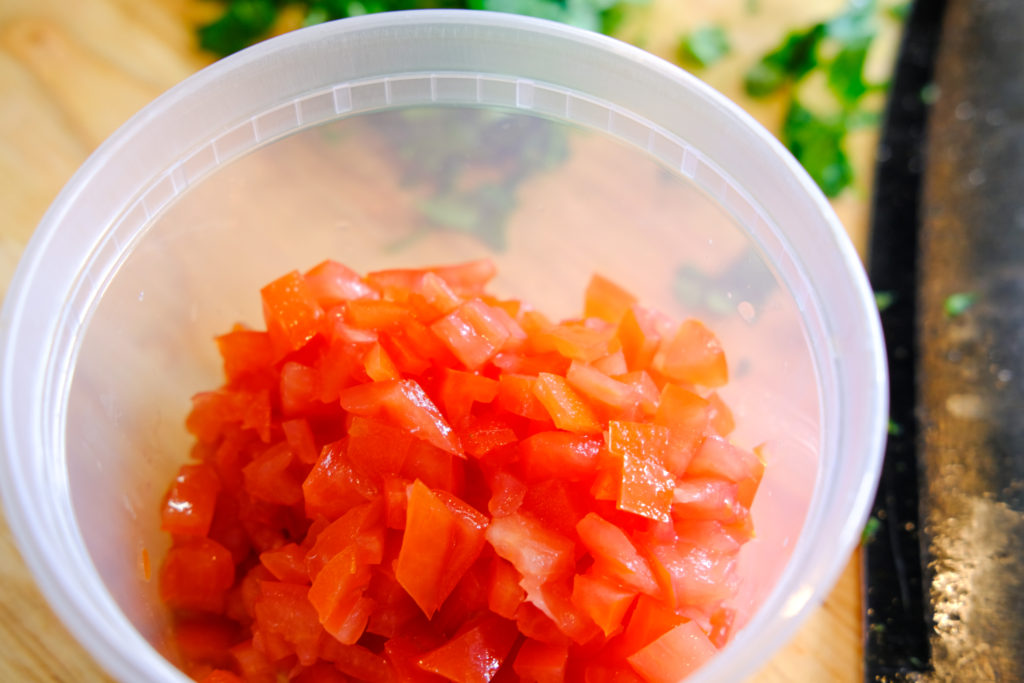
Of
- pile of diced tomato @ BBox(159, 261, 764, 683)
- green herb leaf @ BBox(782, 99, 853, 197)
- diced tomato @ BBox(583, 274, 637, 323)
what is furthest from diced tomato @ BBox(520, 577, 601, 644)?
green herb leaf @ BBox(782, 99, 853, 197)

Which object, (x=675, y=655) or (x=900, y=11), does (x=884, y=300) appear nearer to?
(x=900, y=11)

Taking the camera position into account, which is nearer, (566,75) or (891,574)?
(566,75)

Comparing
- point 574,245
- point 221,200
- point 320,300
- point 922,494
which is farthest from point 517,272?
point 922,494

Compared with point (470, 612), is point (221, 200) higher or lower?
higher

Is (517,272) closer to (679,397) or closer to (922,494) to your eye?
(679,397)

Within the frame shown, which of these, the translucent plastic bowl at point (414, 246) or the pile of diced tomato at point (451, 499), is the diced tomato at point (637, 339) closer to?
the pile of diced tomato at point (451, 499)

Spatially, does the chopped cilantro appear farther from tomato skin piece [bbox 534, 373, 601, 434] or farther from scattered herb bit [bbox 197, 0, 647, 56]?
scattered herb bit [bbox 197, 0, 647, 56]

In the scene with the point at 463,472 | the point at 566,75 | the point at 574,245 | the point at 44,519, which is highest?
the point at 566,75
